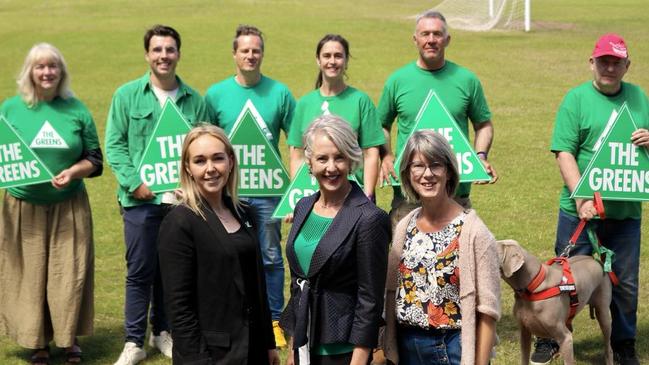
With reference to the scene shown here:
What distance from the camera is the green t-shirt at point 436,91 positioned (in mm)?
8078

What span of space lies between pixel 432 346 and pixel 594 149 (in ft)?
10.6

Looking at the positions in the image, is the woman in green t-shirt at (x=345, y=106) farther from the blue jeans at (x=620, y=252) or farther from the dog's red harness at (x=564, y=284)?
the blue jeans at (x=620, y=252)

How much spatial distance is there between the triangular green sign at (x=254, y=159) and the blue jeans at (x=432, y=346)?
2.99m

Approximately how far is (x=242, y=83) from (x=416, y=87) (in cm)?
153

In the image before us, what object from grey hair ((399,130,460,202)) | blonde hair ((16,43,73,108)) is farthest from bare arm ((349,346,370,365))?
blonde hair ((16,43,73,108))

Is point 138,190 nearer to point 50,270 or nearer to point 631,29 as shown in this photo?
point 50,270

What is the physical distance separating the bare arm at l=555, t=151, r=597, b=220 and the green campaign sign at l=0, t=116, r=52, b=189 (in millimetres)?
4018

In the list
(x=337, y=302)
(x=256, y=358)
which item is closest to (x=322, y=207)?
(x=337, y=302)

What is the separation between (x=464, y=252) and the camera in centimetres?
513

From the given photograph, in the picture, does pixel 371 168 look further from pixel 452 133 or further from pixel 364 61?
pixel 364 61

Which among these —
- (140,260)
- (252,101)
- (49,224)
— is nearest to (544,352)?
(252,101)

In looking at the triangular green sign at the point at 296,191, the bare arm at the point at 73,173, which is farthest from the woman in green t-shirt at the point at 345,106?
A: the bare arm at the point at 73,173

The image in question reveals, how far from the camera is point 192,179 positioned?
18.0 ft

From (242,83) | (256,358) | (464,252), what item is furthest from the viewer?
(242,83)
